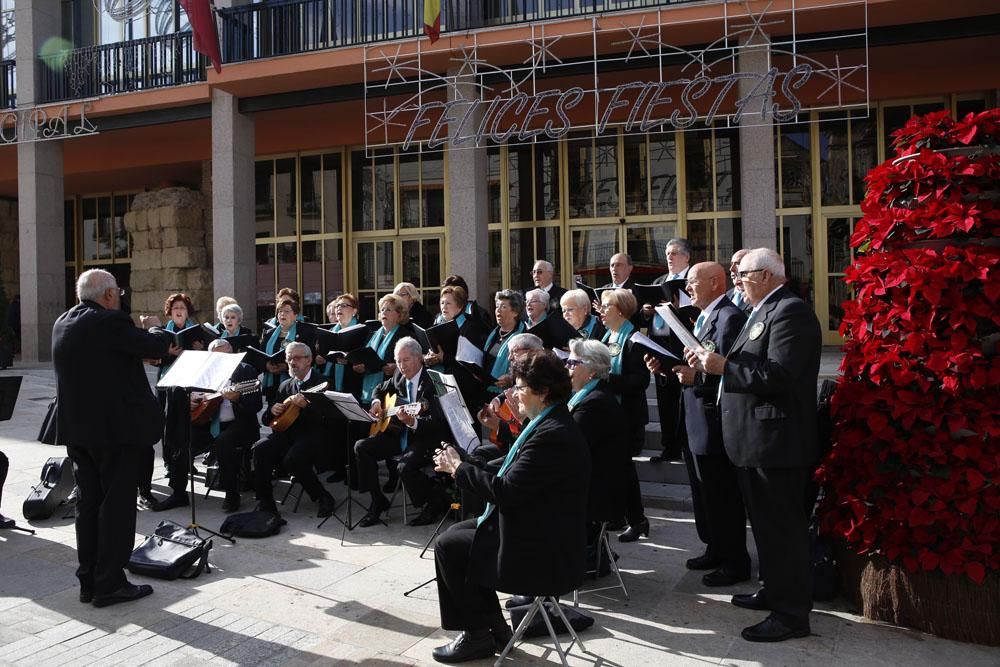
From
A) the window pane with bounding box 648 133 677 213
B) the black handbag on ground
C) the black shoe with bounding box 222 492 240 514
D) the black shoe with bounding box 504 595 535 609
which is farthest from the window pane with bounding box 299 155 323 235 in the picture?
the black shoe with bounding box 504 595 535 609

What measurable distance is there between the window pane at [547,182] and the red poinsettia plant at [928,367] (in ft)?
36.1

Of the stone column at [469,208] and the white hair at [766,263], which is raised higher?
the stone column at [469,208]

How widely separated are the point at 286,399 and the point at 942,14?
999 centimetres

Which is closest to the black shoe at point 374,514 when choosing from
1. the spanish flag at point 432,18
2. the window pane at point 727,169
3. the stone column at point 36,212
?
the spanish flag at point 432,18

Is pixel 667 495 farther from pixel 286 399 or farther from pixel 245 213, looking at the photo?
pixel 245 213

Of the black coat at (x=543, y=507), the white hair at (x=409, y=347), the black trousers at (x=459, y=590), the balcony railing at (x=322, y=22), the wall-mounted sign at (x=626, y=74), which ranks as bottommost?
the black trousers at (x=459, y=590)

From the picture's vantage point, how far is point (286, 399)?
6.85 m

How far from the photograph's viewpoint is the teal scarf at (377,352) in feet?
24.5

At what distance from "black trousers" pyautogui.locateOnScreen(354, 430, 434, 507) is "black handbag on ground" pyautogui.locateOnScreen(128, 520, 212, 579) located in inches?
56.6

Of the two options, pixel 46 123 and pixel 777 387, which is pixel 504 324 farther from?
pixel 46 123

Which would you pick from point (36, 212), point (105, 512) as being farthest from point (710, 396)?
point (36, 212)

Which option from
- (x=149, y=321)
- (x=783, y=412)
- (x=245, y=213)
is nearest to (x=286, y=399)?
(x=149, y=321)

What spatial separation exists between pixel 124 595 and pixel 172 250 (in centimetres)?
1414

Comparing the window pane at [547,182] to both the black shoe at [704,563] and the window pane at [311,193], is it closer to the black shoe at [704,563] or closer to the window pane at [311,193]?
the window pane at [311,193]
